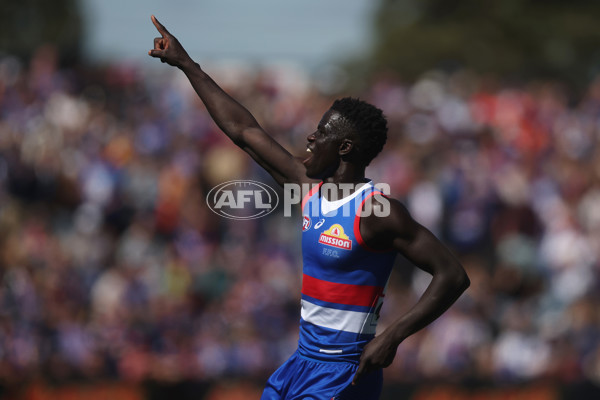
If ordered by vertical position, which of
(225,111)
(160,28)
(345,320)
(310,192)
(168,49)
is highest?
(160,28)

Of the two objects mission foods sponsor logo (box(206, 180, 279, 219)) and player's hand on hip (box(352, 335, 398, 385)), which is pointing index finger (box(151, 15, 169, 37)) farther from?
mission foods sponsor logo (box(206, 180, 279, 219))

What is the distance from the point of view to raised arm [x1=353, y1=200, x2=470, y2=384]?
4.92m

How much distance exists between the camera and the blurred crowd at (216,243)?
10.7 metres

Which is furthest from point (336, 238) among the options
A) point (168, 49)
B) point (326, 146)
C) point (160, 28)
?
point (160, 28)

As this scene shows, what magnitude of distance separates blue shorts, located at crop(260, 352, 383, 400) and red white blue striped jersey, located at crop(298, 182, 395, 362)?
0.06m

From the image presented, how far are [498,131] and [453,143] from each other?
1295 millimetres

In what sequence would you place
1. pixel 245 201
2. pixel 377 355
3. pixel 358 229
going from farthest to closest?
pixel 245 201, pixel 358 229, pixel 377 355

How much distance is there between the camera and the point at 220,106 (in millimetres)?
5816

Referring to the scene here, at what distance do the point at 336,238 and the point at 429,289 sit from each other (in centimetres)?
63

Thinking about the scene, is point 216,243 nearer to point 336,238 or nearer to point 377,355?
point 336,238

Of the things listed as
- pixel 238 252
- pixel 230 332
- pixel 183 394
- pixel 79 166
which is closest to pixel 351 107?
pixel 183 394

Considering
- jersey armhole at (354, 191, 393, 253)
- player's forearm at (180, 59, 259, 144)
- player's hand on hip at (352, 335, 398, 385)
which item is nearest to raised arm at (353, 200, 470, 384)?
player's hand on hip at (352, 335, 398, 385)

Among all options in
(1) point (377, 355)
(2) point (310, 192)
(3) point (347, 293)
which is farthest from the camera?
(2) point (310, 192)

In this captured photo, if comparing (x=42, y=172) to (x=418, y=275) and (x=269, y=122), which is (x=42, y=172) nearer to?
(x=269, y=122)
